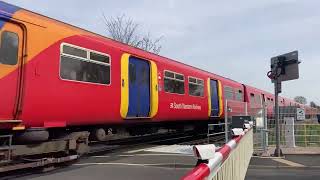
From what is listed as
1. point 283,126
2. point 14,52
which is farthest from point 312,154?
point 14,52

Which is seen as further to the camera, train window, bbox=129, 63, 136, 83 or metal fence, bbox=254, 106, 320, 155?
metal fence, bbox=254, 106, 320, 155

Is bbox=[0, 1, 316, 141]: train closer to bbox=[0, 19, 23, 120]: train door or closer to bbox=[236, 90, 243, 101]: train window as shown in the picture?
bbox=[0, 19, 23, 120]: train door

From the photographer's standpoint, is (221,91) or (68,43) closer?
(68,43)

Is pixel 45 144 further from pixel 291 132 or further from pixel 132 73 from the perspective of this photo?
pixel 291 132

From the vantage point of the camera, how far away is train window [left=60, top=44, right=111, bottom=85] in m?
12.2

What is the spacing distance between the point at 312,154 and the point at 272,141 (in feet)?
10.9

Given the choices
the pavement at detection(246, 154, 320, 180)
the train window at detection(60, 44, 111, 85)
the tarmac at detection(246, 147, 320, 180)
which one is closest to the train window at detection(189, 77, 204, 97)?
the tarmac at detection(246, 147, 320, 180)

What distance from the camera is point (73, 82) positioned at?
490 inches

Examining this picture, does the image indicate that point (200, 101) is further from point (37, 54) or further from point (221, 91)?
point (37, 54)

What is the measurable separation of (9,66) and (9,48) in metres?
0.37

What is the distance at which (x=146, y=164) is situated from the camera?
43.7 ft

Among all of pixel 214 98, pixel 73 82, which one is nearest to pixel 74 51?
pixel 73 82

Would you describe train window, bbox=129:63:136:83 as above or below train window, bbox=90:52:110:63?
below

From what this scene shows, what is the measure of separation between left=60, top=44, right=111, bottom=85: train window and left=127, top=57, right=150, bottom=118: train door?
1.54m
